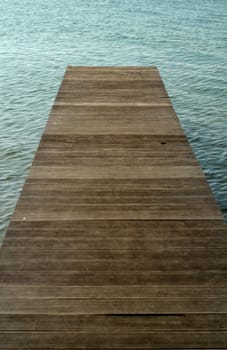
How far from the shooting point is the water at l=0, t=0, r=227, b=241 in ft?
40.4

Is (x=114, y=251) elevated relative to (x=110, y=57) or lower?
elevated

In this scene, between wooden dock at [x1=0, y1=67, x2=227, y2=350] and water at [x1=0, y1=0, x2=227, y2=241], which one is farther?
water at [x1=0, y1=0, x2=227, y2=241]

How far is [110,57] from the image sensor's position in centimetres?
2186

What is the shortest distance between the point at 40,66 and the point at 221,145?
10274 millimetres

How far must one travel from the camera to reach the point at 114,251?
5.49 metres

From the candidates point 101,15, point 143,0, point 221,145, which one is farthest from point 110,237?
point 143,0

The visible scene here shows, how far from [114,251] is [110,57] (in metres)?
17.5

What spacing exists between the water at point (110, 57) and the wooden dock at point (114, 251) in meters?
2.32

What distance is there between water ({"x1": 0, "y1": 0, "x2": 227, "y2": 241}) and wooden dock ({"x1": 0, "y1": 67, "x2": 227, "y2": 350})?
232 centimetres

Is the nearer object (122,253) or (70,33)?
(122,253)

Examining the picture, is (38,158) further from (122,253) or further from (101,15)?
(101,15)

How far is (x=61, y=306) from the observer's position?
15.3ft

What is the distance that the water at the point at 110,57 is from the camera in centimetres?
1232

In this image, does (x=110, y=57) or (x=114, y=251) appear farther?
(x=110, y=57)
